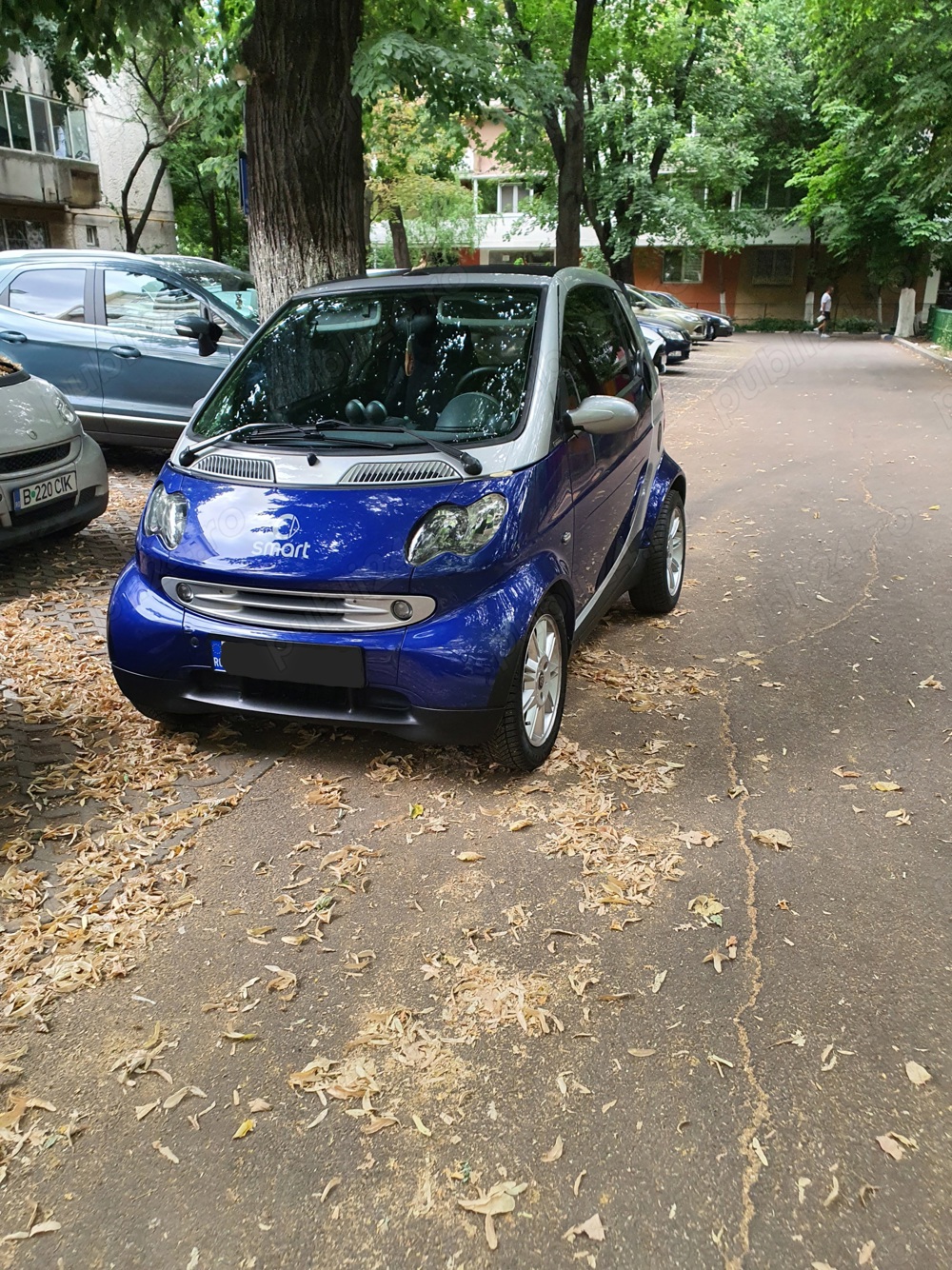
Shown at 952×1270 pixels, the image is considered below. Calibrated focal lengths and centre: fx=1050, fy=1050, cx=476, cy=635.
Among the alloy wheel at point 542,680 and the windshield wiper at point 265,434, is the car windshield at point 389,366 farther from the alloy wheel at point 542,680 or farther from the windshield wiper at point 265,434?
the alloy wheel at point 542,680

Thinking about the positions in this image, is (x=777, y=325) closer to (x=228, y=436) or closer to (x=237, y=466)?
(x=228, y=436)

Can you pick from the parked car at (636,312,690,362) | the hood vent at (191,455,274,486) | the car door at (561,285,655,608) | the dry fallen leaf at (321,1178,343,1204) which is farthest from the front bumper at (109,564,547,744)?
the parked car at (636,312,690,362)

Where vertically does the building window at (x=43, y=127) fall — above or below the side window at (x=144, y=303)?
above

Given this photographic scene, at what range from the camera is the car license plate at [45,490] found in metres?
6.48

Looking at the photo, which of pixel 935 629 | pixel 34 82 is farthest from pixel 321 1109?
pixel 34 82

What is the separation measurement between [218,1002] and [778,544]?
6321 mm

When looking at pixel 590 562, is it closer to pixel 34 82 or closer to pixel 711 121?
pixel 34 82

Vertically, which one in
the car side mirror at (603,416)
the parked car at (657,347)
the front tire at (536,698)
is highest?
the car side mirror at (603,416)

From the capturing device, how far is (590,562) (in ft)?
15.6

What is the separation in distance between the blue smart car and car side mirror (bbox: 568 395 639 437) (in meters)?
0.01

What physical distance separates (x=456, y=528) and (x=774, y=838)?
160 cm

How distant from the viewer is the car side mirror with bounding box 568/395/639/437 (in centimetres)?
437

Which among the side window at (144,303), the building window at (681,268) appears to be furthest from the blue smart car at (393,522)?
the building window at (681,268)

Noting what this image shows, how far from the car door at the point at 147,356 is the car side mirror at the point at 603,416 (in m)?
Result: 5.65
